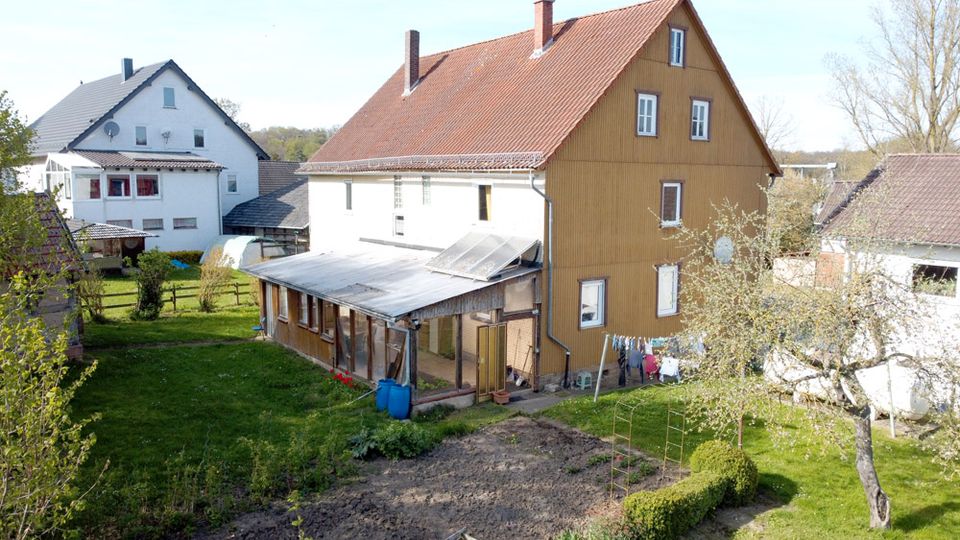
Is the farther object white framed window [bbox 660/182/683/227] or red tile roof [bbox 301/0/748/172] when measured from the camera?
white framed window [bbox 660/182/683/227]

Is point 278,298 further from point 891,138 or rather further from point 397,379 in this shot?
point 891,138

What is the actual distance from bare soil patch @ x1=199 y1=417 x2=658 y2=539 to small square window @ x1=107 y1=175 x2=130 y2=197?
31188 millimetres

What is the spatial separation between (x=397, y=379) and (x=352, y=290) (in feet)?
9.75

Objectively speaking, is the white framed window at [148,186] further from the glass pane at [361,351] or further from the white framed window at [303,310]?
the glass pane at [361,351]

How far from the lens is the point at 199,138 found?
1729 inches

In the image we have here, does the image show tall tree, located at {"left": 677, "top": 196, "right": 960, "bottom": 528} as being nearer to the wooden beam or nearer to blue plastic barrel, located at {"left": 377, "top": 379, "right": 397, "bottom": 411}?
the wooden beam

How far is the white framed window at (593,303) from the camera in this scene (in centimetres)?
1966

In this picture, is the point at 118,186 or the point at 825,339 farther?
the point at 118,186

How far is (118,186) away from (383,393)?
1126 inches

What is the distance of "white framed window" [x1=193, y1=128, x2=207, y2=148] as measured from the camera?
43.6 m

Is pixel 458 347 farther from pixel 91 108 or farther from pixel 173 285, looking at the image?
pixel 91 108

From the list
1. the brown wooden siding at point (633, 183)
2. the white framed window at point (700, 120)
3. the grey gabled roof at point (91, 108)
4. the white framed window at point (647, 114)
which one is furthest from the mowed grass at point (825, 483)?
the grey gabled roof at point (91, 108)

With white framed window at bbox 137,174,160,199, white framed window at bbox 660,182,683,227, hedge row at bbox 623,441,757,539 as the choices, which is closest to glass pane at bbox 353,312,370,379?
white framed window at bbox 660,182,683,227

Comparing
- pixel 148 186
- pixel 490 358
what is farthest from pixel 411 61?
pixel 148 186
